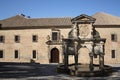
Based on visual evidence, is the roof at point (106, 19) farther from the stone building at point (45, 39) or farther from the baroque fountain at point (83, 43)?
the baroque fountain at point (83, 43)

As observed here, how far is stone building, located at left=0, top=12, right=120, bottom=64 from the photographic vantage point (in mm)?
38906

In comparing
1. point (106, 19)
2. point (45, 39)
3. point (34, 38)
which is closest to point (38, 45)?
point (34, 38)

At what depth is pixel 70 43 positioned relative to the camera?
24.4 m

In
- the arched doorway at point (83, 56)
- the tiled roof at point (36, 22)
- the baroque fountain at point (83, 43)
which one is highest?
the tiled roof at point (36, 22)

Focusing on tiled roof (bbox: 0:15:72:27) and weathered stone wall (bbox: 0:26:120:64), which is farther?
tiled roof (bbox: 0:15:72:27)

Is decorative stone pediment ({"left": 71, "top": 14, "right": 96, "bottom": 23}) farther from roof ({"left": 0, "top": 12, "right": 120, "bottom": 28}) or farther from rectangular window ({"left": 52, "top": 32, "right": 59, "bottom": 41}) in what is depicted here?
rectangular window ({"left": 52, "top": 32, "right": 59, "bottom": 41})

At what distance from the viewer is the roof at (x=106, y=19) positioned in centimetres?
3903

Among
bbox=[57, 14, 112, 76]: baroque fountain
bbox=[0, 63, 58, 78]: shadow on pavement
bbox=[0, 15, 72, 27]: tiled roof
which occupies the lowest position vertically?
bbox=[0, 63, 58, 78]: shadow on pavement

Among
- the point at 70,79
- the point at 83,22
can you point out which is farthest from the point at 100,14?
the point at 70,79

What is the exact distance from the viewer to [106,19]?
40750 mm

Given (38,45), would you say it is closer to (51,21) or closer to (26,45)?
(26,45)

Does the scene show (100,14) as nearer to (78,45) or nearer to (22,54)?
(22,54)

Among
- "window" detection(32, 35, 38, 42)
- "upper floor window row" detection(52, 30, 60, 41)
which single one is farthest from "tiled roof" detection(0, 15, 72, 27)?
"window" detection(32, 35, 38, 42)

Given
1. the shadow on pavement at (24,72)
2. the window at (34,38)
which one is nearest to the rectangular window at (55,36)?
the window at (34,38)
